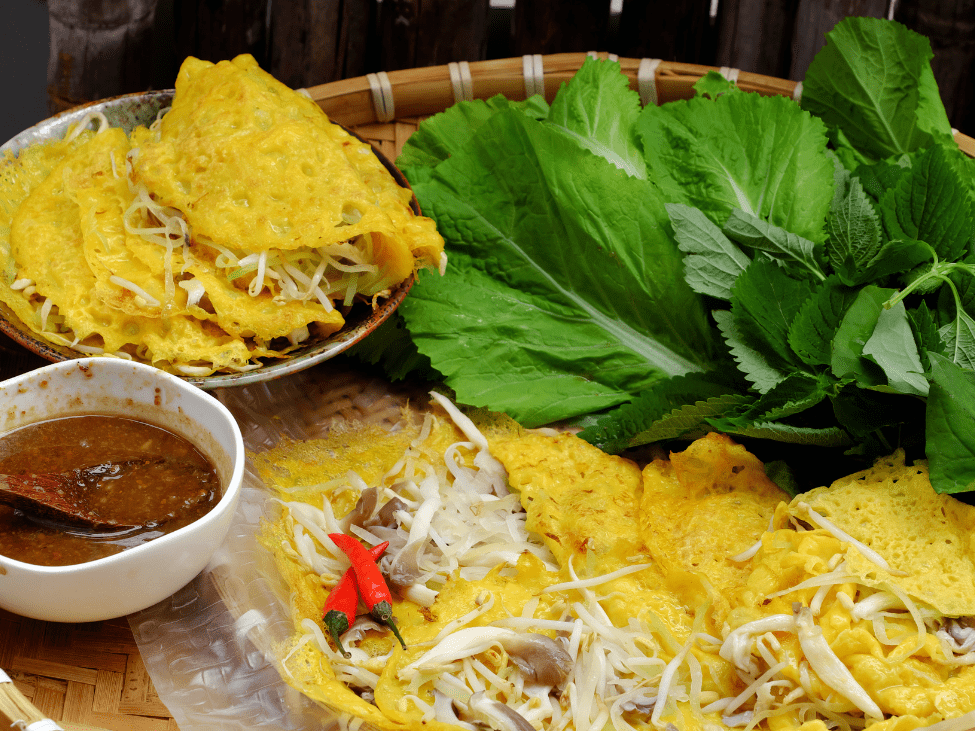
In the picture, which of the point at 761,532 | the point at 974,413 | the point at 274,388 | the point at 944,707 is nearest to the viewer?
the point at 944,707

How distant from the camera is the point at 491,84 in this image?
345 cm

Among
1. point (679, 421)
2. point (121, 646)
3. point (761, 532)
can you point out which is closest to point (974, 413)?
point (761, 532)

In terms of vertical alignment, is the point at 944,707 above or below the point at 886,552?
below

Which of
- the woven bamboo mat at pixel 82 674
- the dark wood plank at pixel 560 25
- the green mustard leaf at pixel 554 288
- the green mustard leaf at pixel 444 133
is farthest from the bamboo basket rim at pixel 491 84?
the woven bamboo mat at pixel 82 674

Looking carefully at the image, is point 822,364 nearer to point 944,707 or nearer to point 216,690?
point 944,707

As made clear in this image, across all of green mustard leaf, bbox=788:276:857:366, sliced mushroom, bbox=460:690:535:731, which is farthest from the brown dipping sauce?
green mustard leaf, bbox=788:276:857:366

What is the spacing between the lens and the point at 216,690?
A: 1990 millimetres

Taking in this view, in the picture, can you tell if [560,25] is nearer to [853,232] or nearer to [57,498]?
[853,232]

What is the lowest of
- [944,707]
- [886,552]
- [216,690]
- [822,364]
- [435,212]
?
[216,690]

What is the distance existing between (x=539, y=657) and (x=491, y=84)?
226 cm

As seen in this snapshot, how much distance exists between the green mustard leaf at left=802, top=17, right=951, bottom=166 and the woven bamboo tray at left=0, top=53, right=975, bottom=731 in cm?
32

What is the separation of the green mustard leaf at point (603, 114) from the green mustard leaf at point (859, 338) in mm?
903

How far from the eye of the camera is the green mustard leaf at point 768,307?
2.42m

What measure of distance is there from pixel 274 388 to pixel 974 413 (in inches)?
75.7
